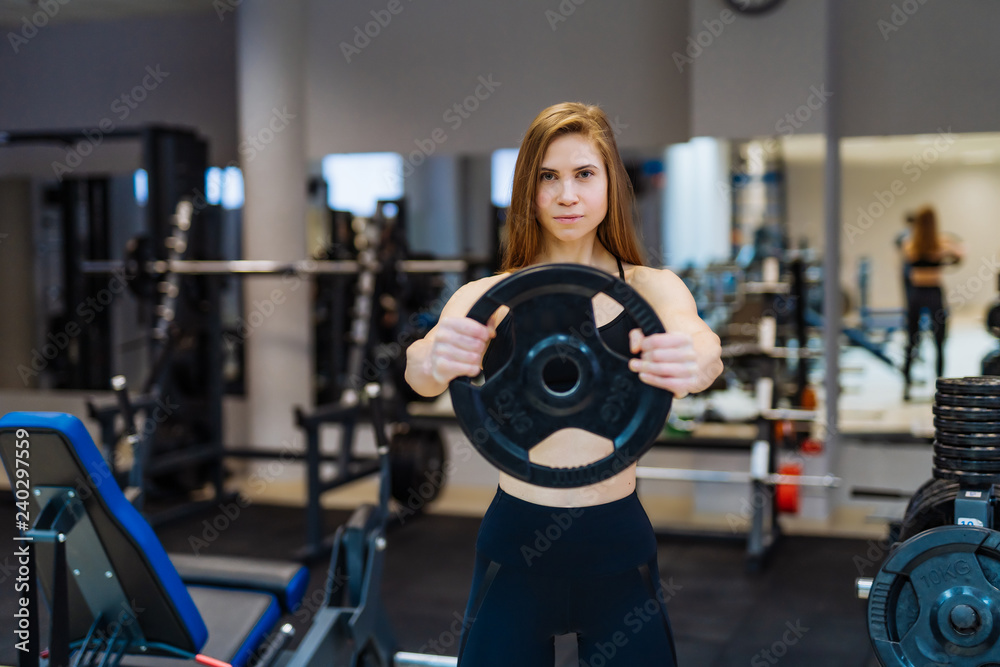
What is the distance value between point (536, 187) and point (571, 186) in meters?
0.06

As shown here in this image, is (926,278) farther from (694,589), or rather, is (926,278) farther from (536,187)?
(536,187)

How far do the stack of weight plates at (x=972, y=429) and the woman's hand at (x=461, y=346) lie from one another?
3.35 ft

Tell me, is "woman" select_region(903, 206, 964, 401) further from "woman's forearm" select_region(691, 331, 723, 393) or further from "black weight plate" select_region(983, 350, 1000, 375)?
"woman's forearm" select_region(691, 331, 723, 393)

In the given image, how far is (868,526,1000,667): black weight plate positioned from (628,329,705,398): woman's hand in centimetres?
71

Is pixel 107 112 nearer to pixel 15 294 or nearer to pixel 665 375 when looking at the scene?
pixel 15 294

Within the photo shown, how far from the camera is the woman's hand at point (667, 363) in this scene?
3.72 ft

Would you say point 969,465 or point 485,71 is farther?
point 485,71

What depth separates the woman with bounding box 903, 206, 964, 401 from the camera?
5.39m

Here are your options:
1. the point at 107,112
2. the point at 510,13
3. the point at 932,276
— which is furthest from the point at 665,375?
the point at 107,112

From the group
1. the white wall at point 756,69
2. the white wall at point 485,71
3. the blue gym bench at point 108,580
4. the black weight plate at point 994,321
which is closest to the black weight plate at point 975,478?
the black weight plate at point 994,321

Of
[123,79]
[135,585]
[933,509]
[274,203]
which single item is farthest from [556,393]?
[123,79]

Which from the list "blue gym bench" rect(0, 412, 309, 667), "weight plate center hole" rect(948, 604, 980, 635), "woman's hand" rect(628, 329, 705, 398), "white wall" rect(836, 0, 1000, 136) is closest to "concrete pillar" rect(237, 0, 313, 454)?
"white wall" rect(836, 0, 1000, 136)

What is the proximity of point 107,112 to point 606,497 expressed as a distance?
19.3 feet

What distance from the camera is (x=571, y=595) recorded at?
1392 millimetres
